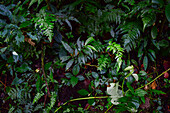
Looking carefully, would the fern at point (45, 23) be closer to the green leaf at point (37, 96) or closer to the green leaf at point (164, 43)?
the green leaf at point (37, 96)

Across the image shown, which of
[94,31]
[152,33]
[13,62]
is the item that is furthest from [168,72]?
[13,62]

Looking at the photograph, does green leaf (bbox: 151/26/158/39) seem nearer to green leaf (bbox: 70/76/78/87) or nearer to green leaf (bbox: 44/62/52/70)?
green leaf (bbox: 70/76/78/87)

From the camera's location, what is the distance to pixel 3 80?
7.38 ft

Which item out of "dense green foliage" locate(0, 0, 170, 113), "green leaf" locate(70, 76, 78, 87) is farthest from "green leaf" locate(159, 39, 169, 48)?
"green leaf" locate(70, 76, 78, 87)

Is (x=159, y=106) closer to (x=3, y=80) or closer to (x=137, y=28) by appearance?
(x=137, y=28)

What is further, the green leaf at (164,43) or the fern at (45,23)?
the green leaf at (164,43)

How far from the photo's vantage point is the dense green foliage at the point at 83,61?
200cm

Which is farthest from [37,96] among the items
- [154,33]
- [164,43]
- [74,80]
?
[164,43]

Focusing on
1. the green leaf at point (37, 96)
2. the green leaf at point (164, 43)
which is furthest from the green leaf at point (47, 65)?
the green leaf at point (164, 43)

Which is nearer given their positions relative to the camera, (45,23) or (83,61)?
(45,23)

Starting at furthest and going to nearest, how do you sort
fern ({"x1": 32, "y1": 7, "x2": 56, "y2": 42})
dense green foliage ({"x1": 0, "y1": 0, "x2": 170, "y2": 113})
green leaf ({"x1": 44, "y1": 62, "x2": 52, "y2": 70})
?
1. green leaf ({"x1": 44, "y1": 62, "x2": 52, "y2": 70})
2. dense green foliage ({"x1": 0, "y1": 0, "x2": 170, "y2": 113})
3. fern ({"x1": 32, "y1": 7, "x2": 56, "y2": 42})

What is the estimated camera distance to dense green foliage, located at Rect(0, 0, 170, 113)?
6.57 ft

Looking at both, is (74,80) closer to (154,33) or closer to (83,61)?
(83,61)

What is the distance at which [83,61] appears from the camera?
196 cm
